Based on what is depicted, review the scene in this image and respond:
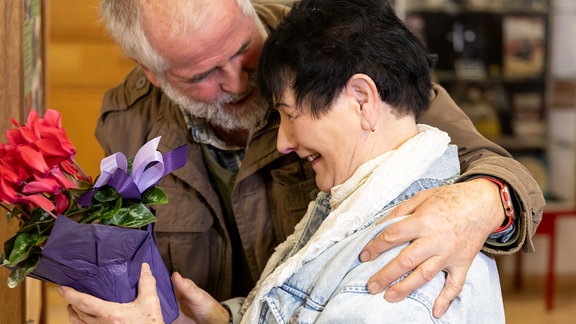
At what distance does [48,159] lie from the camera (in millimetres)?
1358

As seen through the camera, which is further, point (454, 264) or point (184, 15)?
point (184, 15)

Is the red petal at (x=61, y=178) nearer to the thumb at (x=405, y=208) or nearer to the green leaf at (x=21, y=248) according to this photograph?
the green leaf at (x=21, y=248)

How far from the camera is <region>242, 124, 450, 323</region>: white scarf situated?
4.95 feet

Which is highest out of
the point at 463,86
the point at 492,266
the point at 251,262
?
A: the point at 492,266

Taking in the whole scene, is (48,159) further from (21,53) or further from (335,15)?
(335,15)

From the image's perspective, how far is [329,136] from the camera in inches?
61.4

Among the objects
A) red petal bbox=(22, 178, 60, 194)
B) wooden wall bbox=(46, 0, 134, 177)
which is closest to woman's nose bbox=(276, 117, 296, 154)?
red petal bbox=(22, 178, 60, 194)

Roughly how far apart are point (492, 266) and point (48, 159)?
79 cm

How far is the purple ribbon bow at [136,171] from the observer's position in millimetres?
1411

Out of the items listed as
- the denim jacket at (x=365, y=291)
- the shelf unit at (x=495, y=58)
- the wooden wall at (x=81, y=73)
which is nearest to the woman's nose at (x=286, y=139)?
the denim jacket at (x=365, y=291)

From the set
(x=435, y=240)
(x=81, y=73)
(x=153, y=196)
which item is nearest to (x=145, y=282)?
(x=153, y=196)

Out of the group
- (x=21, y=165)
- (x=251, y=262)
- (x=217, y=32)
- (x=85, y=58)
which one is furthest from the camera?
(x=85, y=58)

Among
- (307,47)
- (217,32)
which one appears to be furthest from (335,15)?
(217,32)

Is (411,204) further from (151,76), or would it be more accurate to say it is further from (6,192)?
(151,76)
